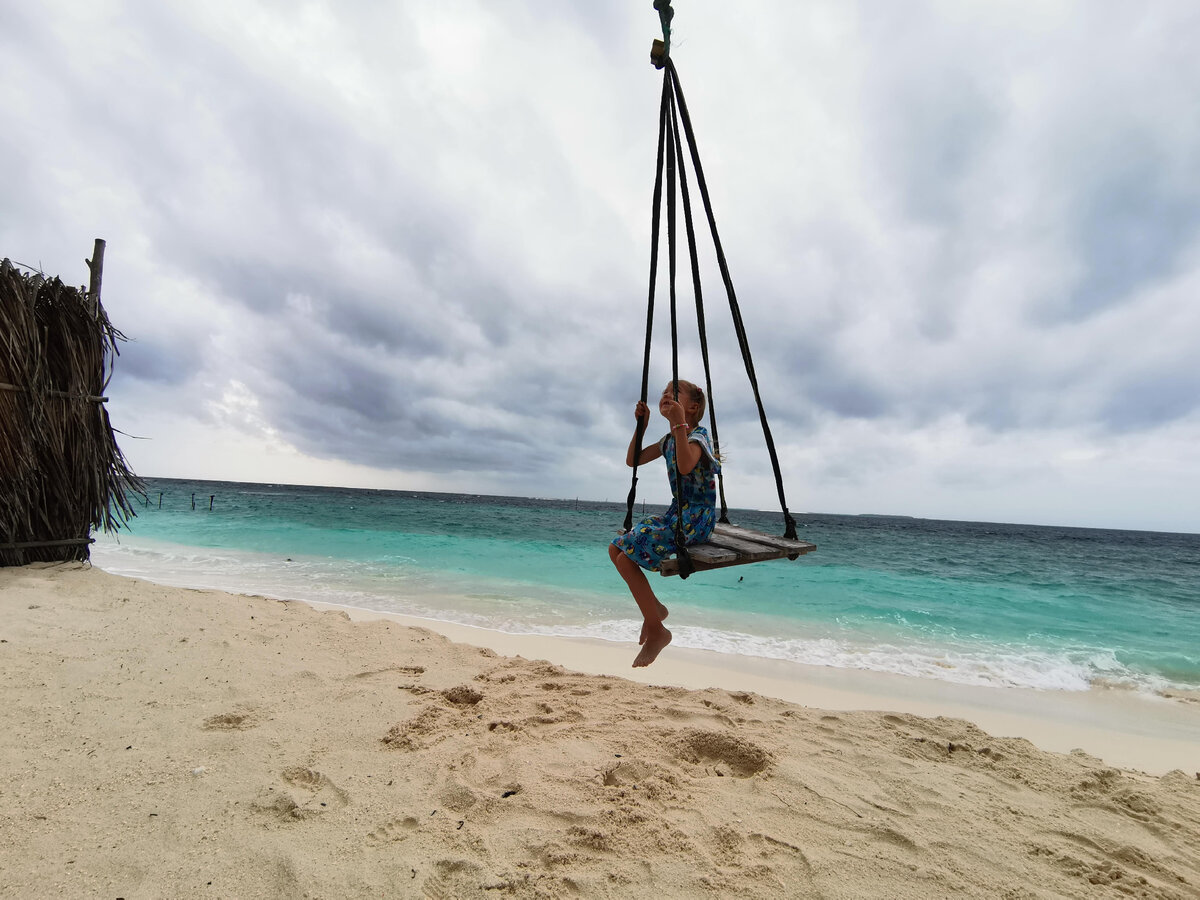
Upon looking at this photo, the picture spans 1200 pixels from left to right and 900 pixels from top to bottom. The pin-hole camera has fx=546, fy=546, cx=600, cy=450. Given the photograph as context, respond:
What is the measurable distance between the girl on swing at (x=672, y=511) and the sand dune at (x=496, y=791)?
2.87 ft

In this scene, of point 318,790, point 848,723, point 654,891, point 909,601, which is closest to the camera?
point 654,891

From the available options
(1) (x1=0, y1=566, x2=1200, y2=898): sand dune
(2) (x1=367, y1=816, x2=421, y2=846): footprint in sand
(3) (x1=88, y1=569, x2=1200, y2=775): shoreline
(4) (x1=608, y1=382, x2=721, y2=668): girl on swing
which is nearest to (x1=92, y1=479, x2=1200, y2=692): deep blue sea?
(3) (x1=88, y1=569, x2=1200, y2=775): shoreline

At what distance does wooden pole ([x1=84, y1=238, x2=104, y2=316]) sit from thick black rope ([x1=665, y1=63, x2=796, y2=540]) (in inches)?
285

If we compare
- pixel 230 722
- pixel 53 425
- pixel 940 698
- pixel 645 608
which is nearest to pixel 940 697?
pixel 940 698

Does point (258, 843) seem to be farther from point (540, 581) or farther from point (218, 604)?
point (540, 581)

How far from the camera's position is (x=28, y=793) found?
2395 mm

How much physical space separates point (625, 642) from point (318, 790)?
4943 millimetres

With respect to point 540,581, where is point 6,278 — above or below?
above

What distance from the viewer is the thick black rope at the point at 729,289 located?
310 cm

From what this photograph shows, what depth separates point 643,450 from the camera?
3803 millimetres

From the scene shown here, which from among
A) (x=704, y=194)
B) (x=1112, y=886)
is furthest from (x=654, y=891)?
(x=704, y=194)

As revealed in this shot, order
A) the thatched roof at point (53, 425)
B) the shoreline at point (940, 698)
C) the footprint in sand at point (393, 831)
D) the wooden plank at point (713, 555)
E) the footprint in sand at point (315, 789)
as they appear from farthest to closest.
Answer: the thatched roof at point (53, 425)
the shoreline at point (940, 698)
the wooden plank at point (713, 555)
the footprint in sand at point (315, 789)
the footprint in sand at point (393, 831)

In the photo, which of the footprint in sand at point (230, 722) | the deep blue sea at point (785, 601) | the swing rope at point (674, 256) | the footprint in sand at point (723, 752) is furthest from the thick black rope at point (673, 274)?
the deep blue sea at point (785, 601)

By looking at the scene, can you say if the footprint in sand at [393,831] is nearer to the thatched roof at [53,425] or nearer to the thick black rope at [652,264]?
the thick black rope at [652,264]
